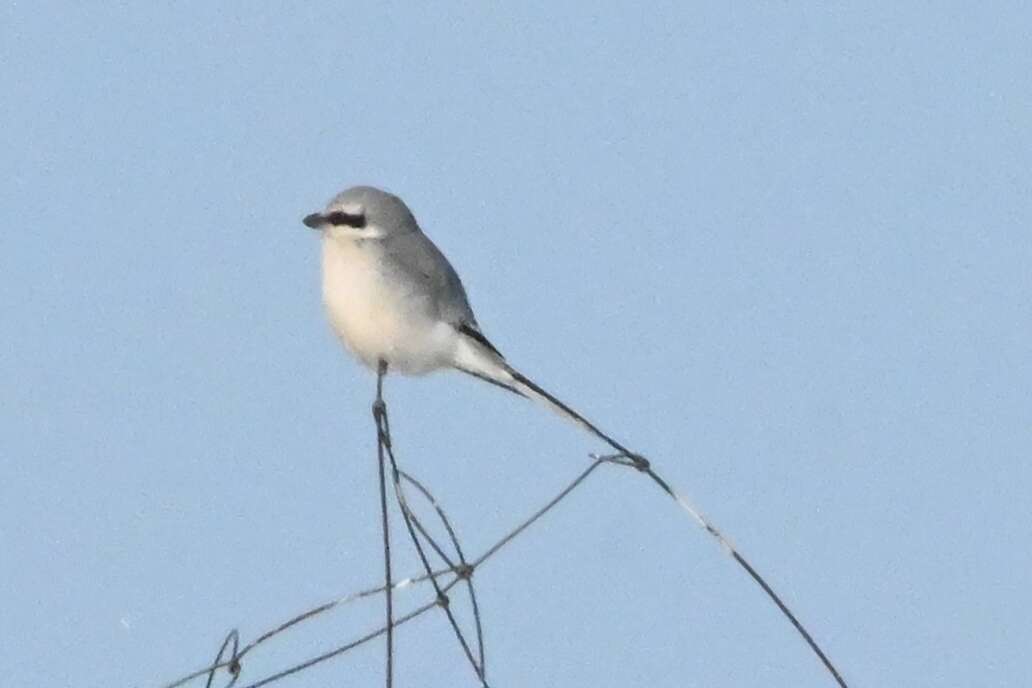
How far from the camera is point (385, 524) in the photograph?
127 inches

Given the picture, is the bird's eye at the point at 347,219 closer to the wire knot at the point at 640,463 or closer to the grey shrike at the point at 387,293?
the grey shrike at the point at 387,293

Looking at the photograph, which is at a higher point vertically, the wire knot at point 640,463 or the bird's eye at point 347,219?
the bird's eye at point 347,219

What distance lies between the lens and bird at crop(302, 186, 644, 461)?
13.3 ft

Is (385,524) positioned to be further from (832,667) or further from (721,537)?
(832,667)

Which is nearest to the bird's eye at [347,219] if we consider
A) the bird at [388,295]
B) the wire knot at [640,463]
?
the bird at [388,295]

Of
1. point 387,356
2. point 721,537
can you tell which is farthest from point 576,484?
point 387,356

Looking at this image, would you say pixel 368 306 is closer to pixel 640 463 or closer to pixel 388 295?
pixel 388 295

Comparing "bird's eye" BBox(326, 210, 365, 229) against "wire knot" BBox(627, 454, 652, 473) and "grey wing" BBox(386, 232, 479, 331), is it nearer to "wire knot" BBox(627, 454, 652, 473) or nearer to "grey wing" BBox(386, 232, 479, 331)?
"grey wing" BBox(386, 232, 479, 331)

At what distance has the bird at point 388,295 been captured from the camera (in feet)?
13.3

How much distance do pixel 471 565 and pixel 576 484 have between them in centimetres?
33

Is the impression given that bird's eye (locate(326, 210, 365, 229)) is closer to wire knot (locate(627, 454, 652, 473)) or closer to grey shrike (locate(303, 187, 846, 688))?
grey shrike (locate(303, 187, 846, 688))

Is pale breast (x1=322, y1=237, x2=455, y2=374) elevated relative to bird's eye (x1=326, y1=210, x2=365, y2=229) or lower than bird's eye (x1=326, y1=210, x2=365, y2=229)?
lower

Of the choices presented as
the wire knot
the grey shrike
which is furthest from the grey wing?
the wire knot

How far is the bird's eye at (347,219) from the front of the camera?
4.06 metres
